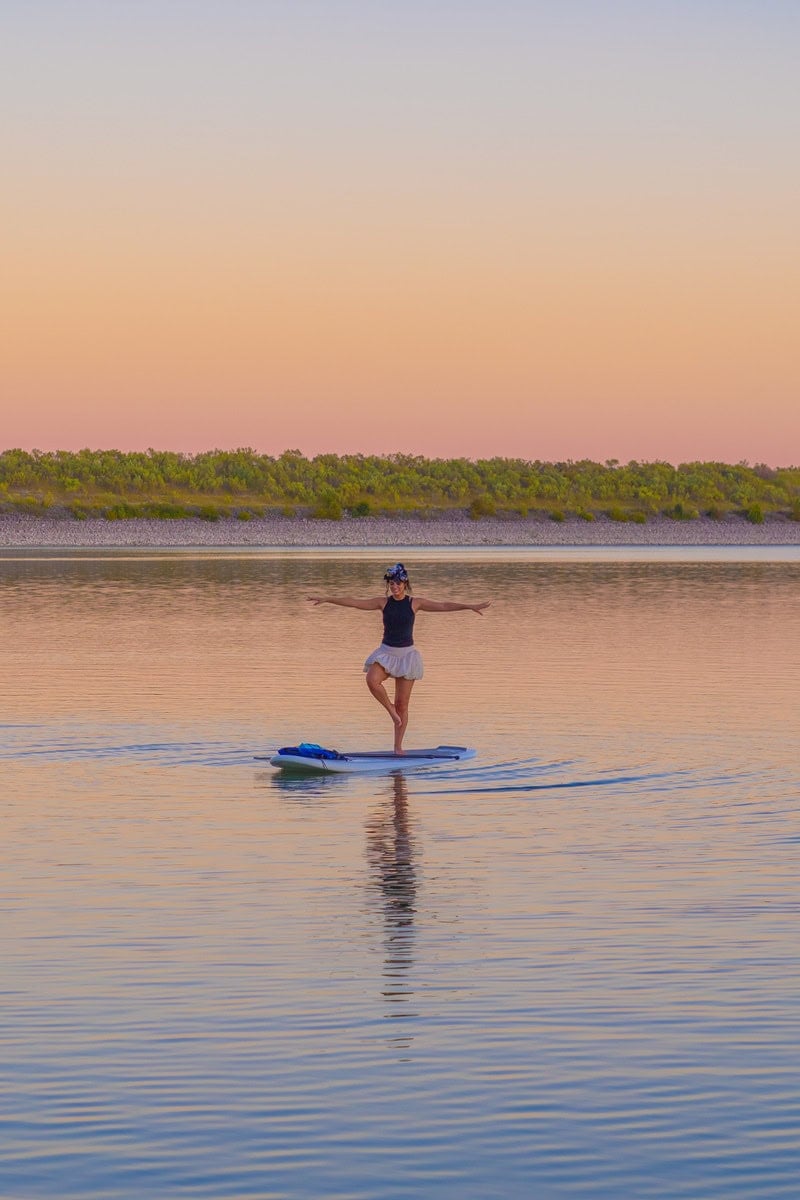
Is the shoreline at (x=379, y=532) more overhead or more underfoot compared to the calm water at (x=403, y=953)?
more overhead

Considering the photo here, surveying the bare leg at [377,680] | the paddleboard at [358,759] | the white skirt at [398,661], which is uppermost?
the white skirt at [398,661]

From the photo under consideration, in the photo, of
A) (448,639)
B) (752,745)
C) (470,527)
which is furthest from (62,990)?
(470,527)

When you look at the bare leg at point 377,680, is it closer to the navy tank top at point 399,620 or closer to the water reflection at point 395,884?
the navy tank top at point 399,620

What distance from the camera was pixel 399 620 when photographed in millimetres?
23953

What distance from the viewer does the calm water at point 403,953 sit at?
30.1 feet

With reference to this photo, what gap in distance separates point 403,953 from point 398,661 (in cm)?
1105

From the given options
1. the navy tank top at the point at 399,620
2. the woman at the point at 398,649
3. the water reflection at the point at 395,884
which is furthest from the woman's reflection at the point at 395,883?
the navy tank top at the point at 399,620

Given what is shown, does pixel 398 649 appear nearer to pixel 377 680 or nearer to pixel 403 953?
pixel 377 680

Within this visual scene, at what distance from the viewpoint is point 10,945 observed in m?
13.1

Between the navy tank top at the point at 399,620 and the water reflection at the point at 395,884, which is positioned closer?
the water reflection at the point at 395,884

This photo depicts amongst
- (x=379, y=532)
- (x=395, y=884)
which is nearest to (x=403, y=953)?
(x=395, y=884)

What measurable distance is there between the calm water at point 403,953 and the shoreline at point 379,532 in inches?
4638

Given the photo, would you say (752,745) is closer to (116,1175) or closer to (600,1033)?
(600,1033)

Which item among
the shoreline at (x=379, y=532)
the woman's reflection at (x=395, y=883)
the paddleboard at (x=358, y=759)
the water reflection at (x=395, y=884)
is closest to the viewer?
the water reflection at (x=395, y=884)
